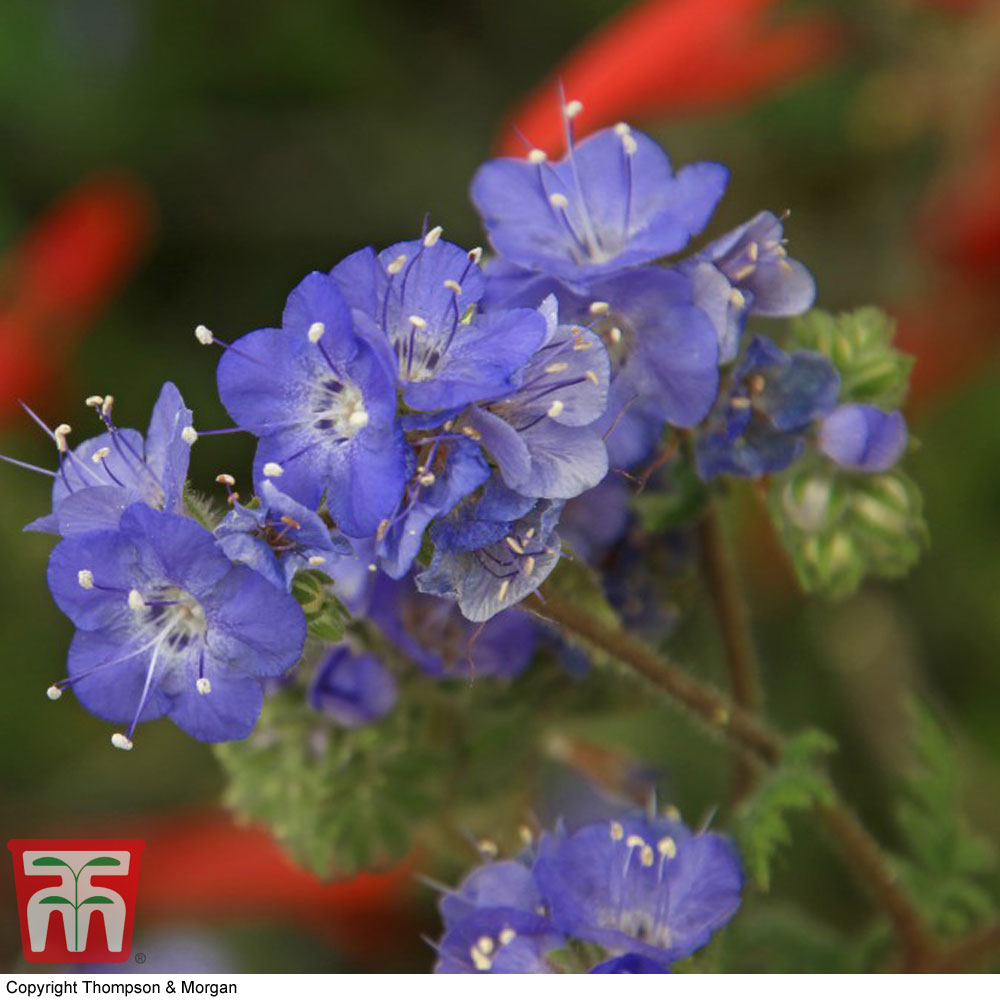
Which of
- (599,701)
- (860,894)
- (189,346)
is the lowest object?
(860,894)

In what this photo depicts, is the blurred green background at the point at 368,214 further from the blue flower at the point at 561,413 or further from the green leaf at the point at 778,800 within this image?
the blue flower at the point at 561,413

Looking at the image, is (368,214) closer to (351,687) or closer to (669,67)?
(669,67)

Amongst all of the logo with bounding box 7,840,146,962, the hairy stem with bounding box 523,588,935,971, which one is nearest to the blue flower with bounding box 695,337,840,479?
the hairy stem with bounding box 523,588,935,971

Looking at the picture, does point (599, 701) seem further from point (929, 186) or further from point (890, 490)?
point (929, 186)

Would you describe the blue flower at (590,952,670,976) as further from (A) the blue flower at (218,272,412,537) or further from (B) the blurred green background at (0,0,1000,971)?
(B) the blurred green background at (0,0,1000,971)

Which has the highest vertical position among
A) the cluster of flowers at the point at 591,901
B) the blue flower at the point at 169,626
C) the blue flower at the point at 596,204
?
the blue flower at the point at 596,204

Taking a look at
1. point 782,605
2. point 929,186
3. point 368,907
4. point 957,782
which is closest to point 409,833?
point 957,782

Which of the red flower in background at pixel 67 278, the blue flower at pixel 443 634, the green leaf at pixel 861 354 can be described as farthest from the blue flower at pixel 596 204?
the red flower in background at pixel 67 278
